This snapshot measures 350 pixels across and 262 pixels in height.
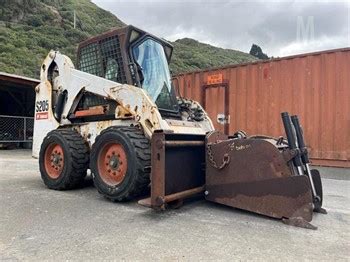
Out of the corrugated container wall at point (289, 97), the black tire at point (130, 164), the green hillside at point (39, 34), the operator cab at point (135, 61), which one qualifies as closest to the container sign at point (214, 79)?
the corrugated container wall at point (289, 97)

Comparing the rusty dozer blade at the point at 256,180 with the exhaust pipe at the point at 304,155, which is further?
the exhaust pipe at the point at 304,155

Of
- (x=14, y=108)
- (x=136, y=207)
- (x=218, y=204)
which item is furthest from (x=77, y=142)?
(x=14, y=108)

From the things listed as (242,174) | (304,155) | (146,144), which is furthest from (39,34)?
(304,155)

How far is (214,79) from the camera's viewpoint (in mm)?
9523

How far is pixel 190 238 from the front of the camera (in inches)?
126

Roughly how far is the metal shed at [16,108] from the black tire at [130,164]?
10.4 metres

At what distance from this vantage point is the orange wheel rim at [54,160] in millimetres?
5316

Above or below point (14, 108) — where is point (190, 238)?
below

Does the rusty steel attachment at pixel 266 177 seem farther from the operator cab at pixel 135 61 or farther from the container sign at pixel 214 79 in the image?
the container sign at pixel 214 79

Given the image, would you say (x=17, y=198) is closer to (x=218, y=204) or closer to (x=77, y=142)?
(x=77, y=142)

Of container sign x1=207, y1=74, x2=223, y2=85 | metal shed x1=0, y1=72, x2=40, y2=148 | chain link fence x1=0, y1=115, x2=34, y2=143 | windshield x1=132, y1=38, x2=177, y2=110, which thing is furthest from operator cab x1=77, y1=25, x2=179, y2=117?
chain link fence x1=0, y1=115, x2=34, y2=143

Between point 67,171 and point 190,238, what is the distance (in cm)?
263

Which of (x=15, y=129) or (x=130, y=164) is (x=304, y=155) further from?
(x=15, y=129)

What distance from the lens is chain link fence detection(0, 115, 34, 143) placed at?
14773mm
